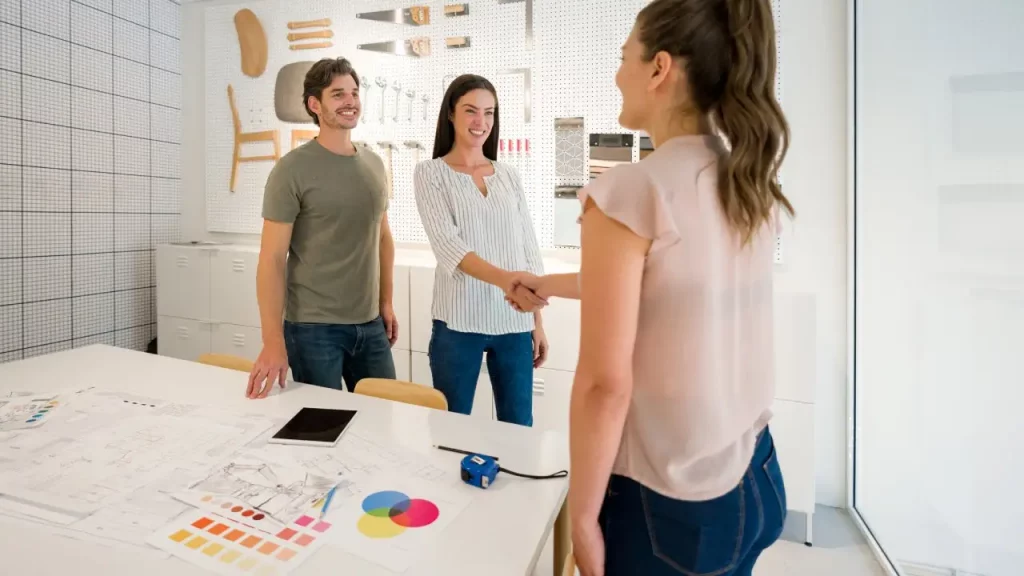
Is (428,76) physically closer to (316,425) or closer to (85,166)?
(85,166)

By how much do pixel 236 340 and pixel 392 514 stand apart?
9.16ft

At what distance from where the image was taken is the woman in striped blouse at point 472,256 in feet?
6.42

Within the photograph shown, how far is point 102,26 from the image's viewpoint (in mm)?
3502

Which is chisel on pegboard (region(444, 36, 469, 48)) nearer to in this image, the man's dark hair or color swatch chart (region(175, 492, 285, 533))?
the man's dark hair

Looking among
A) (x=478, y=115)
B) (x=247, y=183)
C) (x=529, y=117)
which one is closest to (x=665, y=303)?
(x=478, y=115)

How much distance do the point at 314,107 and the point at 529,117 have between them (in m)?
1.29

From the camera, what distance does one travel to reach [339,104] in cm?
202

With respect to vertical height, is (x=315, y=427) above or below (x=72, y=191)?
below

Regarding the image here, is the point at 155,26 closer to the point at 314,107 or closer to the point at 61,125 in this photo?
the point at 61,125

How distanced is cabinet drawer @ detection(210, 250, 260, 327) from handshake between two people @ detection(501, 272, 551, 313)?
2.14 meters

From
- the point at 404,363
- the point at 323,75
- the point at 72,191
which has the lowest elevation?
the point at 404,363

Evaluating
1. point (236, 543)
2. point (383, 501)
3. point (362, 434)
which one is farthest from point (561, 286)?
point (236, 543)

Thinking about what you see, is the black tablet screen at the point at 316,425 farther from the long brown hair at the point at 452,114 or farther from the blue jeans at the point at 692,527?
the long brown hair at the point at 452,114

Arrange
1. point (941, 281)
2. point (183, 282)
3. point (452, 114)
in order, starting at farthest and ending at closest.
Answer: point (183, 282) < point (452, 114) < point (941, 281)
